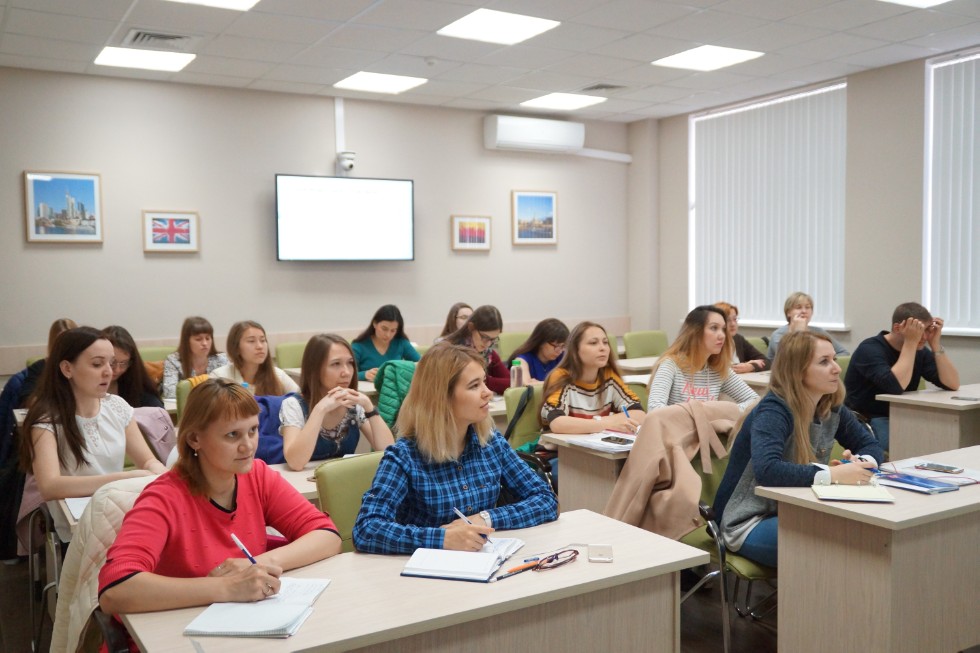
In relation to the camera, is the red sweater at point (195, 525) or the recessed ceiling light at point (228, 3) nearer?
the red sweater at point (195, 525)

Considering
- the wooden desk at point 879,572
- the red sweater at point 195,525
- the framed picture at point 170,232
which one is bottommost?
the wooden desk at point 879,572

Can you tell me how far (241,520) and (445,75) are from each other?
18.5 ft

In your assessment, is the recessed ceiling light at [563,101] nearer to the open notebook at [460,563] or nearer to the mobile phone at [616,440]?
the mobile phone at [616,440]

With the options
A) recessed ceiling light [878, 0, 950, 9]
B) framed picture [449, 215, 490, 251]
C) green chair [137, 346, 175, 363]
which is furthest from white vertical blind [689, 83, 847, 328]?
green chair [137, 346, 175, 363]

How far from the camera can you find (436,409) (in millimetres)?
2625

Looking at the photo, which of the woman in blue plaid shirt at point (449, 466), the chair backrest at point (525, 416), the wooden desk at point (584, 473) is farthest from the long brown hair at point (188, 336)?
the woman in blue plaid shirt at point (449, 466)

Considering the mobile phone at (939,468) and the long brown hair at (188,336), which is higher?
the long brown hair at (188,336)

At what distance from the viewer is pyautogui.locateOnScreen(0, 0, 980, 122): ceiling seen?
545cm

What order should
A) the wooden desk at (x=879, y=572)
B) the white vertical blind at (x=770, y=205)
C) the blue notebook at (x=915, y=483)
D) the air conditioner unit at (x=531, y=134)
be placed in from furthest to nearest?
the air conditioner unit at (x=531, y=134), the white vertical blind at (x=770, y=205), the blue notebook at (x=915, y=483), the wooden desk at (x=879, y=572)

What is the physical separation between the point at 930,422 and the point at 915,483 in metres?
2.26

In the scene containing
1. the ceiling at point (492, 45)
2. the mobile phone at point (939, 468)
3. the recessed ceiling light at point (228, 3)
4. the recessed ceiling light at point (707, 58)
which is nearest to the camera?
the mobile phone at point (939, 468)

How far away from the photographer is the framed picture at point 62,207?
265 inches

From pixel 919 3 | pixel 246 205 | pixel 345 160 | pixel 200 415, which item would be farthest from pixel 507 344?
pixel 200 415

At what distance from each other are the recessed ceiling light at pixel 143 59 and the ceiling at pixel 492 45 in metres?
0.11
